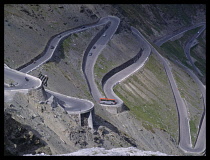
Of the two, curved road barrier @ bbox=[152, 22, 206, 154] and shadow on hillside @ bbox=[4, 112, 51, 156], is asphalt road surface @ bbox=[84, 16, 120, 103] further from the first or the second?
shadow on hillside @ bbox=[4, 112, 51, 156]

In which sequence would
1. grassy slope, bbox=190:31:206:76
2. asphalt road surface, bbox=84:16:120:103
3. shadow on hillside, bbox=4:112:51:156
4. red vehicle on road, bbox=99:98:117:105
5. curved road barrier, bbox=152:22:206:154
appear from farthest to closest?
1. grassy slope, bbox=190:31:206:76
2. asphalt road surface, bbox=84:16:120:103
3. curved road barrier, bbox=152:22:206:154
4. red vehicle on road, bbox=99:98:117:105
5. shadow on hillside, bbox=4:112:51:156

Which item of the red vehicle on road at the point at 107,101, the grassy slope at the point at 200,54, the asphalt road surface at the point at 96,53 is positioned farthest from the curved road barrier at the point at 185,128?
the grassy slope at the point at 200,54

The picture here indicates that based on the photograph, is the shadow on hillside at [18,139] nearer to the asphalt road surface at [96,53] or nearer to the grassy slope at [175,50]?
the asphalt road surface at [96,53]

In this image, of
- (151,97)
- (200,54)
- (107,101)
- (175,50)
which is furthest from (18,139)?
(200,54)

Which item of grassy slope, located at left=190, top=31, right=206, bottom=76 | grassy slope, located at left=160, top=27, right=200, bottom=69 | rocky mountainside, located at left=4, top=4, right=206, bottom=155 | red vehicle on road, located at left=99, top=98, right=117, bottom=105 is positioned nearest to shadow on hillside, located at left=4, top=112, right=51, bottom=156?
rocky mountainside, located at left=4, top=4, right=206, bottom=155

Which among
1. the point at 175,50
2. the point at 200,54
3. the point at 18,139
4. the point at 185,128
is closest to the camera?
the point at 18,139

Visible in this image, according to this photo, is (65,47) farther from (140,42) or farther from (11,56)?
(140,42)

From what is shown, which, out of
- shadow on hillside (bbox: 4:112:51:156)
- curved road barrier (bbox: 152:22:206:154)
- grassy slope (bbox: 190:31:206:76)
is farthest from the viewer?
grassy slope (bbox: 190:31:206:76)

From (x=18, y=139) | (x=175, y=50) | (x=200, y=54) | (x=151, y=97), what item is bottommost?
(x=200, y=54)

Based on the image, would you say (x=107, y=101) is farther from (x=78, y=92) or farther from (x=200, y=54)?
(x=200, y=54)
